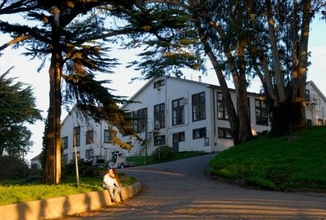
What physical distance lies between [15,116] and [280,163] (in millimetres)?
18166

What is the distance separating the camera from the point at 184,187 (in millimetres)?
18312

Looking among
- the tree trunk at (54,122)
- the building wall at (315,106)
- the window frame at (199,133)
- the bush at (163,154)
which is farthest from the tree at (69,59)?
the building wall at (315,106)

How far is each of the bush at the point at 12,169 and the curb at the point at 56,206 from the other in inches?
584

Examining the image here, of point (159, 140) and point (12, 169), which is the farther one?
point (159, 140)

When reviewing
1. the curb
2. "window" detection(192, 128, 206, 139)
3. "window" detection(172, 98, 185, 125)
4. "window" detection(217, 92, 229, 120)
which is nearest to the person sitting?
the curb

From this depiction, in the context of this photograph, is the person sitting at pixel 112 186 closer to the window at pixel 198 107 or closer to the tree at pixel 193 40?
the tree at pixel 193 40

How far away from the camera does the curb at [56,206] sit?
9.90 meters

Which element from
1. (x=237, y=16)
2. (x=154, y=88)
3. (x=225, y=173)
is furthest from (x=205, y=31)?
(x=154, y=88)

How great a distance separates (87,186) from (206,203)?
397cm

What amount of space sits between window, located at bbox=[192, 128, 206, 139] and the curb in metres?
33.8

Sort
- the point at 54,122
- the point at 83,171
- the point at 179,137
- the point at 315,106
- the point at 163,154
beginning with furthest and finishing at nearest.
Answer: the point at 315,106 < the point at 179,137 < the point at 163,154 < the point at 83,171 < the point at 54,122

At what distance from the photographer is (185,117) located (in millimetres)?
49594

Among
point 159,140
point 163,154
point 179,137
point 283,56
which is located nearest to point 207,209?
point 283,56

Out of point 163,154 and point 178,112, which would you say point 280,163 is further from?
point 178,112
